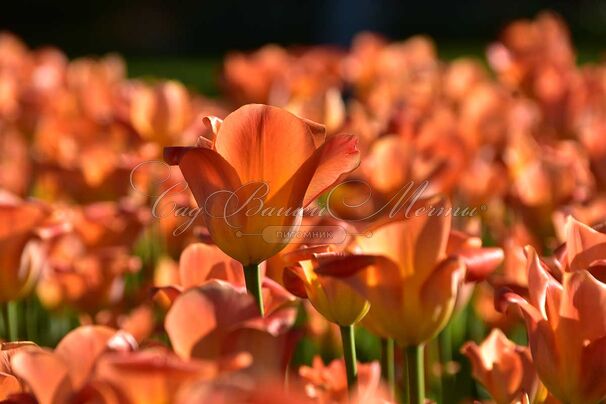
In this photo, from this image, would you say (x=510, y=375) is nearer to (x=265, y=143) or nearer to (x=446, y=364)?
(x=265, y=143)

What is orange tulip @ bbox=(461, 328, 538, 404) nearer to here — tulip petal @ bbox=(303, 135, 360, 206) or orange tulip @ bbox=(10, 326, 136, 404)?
tulip petal @ bbox=(303, 135, 360, 206)

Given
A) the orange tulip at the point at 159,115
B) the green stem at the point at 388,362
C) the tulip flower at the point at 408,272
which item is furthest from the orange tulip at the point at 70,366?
the orange tulip at the point at 159,115

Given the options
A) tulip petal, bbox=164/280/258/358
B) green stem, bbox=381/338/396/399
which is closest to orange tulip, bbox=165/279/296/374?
tulip petal, bbox=164/280/258/358

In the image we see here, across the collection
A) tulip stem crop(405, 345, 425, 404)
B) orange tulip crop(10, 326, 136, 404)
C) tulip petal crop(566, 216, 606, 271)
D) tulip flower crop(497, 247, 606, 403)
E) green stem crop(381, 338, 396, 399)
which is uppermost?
tulip petal crop(566, 216, 606, 271)

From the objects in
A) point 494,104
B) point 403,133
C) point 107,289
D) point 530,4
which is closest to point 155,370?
point 107,289

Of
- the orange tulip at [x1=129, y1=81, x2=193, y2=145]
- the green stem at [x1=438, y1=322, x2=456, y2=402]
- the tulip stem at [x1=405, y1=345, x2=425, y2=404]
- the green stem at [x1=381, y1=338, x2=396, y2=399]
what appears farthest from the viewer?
the orange tulip at [x1=129, y1=81, x2=193, y2=145]

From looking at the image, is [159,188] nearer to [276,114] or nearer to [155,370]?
[276,114]

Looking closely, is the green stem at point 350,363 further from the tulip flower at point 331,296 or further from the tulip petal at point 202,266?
the tulip petal at point 202,266

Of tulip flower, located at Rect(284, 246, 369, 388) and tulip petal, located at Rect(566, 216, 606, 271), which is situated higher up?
tulip petal, located at Rect(566, 216, 606, 271)
